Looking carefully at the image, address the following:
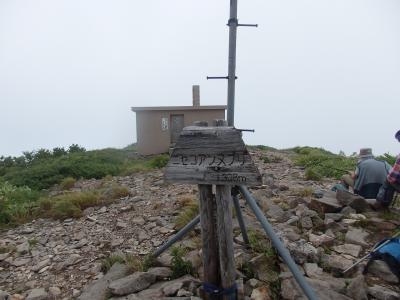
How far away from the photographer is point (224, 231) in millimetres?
3494

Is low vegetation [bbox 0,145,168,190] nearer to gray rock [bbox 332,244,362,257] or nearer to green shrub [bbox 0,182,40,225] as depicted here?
green shrub [bbox 0,182,40,225]

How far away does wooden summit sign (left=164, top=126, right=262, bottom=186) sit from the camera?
3232 mm

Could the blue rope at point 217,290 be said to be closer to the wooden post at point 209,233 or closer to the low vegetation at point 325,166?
the wooden post at point 209,233

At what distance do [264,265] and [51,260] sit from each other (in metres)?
3.96

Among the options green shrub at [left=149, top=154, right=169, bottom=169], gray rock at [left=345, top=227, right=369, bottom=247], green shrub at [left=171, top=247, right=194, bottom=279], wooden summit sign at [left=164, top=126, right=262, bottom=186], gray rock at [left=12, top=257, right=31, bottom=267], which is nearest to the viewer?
wooden summit sign at [left=164, top=126, right=262, bottom=186]

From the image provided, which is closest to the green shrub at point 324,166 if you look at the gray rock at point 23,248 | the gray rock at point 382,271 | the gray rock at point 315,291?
the gray rock at point 382,271

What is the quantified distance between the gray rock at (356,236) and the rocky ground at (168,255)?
2 cm

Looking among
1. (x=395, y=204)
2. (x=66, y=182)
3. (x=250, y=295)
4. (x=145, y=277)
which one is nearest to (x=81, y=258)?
(x=145, y=277)

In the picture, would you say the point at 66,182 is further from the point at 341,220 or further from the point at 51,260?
the point at 341,220

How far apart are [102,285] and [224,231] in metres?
2.35

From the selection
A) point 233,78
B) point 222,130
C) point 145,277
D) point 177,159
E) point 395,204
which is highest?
point 233,78

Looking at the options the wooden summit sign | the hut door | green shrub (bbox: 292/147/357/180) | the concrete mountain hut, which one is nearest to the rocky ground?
the wooden summit sign

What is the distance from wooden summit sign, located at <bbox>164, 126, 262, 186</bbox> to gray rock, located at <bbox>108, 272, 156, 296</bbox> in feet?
6.00

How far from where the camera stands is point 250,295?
13.5 feet
